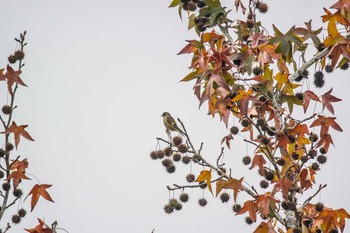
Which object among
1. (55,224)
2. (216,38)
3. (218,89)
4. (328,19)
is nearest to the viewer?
(55,224)

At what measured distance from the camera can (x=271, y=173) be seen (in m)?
6.95

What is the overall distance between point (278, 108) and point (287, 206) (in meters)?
1.12

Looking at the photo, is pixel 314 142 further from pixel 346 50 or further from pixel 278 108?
pixel 346 50

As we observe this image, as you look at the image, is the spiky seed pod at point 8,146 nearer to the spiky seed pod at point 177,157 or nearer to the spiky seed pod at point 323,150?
the spiky seed pod at point 177,157

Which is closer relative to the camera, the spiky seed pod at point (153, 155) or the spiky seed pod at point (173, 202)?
the spiky seed pod at point (173, 202)

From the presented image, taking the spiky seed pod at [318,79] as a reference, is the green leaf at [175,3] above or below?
above

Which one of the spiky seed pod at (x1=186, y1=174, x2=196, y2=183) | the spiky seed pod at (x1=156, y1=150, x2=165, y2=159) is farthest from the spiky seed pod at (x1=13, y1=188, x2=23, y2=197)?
the spiky seed pod at (x1=186, y1=174, x2=196, y2=183)

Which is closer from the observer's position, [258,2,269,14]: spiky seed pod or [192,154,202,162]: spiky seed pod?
[192,154,202,162]: spiky seed pod

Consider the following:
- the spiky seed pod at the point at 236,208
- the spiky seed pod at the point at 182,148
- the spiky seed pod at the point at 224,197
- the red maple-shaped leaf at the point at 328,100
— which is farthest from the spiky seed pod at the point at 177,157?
the red maple-shaped leaf at the point at 328,100

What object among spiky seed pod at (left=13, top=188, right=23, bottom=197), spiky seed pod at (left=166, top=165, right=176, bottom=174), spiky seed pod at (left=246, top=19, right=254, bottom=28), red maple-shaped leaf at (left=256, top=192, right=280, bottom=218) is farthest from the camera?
spiky seed pod at (left=246, top=19, right=254, bottom=28)

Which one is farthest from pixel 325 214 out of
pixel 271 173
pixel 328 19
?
pixel 328 19

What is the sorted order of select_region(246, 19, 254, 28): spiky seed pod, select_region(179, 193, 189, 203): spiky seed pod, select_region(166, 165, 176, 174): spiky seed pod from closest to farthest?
select_region(166, 165, 176, 174): spiky seed pod → select_region(179, 193, 189, 203): spiky seed pod → select_region(246, 19, 254, 28): spiky seed pod

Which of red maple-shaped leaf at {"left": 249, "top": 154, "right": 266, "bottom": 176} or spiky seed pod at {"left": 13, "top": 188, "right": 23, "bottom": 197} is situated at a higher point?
red maple-shaped leaf at {"left": 249, "top": 154, "right": 266, "bottom": 176}

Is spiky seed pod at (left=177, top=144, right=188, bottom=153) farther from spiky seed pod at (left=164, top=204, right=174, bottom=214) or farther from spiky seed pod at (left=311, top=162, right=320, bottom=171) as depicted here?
spiky seed pod at (left=311, top=162, right=320, bottom=171)
